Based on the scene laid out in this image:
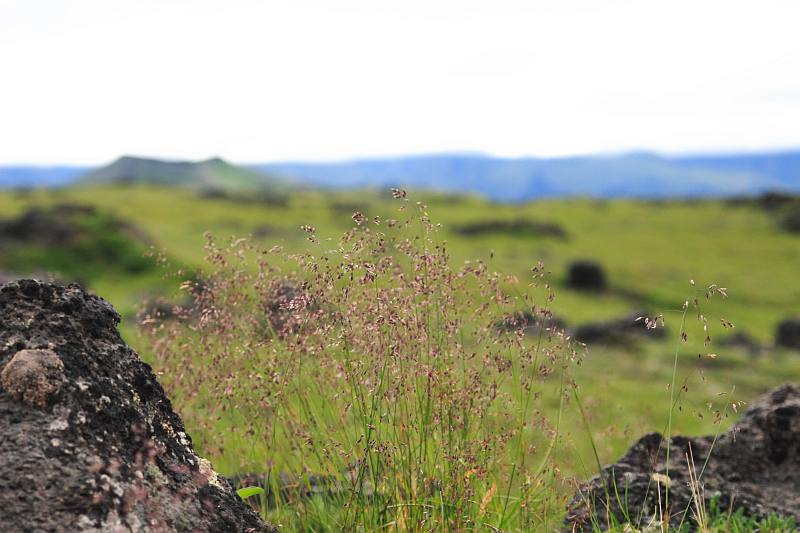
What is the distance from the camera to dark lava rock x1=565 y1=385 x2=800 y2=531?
420cm

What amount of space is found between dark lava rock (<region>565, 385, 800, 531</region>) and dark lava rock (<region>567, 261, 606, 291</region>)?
85.7 ft

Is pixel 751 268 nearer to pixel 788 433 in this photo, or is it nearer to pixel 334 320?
pixel 788 433

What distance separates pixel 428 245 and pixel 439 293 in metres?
0.31

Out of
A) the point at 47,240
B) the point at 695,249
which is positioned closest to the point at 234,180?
the point at 695,249

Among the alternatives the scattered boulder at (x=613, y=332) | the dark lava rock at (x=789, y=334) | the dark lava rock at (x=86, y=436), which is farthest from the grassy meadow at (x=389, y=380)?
the dark lava rock at (x=789, y=334)

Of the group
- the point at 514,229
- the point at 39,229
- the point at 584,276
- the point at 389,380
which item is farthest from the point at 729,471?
the point at 514,229

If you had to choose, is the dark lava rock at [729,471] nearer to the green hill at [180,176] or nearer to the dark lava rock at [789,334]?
the dark lava rock at [789,334]

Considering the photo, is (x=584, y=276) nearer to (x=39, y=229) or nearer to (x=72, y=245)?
(x=72, y=245)

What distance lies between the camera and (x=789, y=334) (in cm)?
2002

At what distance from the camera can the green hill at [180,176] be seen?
98.8 meters

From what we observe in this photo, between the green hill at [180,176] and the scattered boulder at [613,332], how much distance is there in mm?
76287

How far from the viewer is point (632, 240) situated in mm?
46781

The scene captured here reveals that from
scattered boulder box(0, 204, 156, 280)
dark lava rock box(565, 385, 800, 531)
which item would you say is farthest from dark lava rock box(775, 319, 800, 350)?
scattered boulder box(0, 204, 156, 280)

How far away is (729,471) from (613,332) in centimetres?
1444
